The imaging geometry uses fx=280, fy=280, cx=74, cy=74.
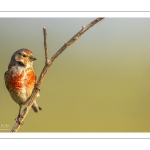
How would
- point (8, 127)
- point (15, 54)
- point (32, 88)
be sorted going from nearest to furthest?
point (32, 88)
point (15, 54)
point (8, 127)

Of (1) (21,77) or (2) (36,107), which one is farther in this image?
(2) (36,107)

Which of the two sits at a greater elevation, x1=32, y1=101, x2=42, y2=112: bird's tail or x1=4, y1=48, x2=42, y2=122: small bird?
x1=4, y1=48, x2=42, y2=122: small bird

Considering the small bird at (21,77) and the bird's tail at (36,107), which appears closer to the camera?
the small bird at (21,77)

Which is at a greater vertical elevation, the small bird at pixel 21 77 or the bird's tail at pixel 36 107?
the small bird at pixel 21 77
